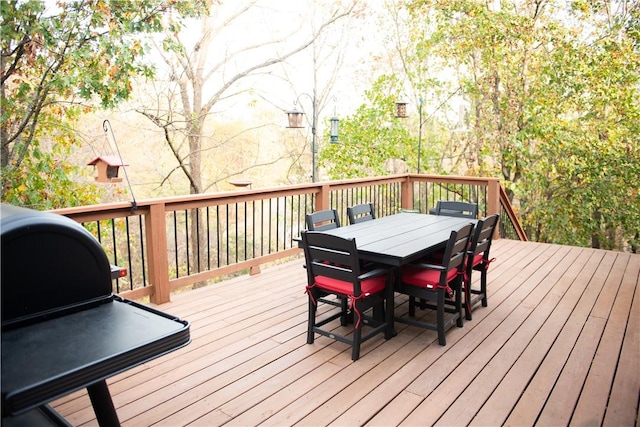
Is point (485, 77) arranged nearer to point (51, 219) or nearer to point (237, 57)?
point (237, 57)

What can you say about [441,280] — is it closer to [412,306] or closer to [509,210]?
[412,306]

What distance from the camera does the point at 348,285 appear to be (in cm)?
296

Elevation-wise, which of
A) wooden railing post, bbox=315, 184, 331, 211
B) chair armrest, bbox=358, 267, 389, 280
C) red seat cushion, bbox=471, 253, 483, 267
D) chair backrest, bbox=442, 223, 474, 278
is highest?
wooden railing post, bbox=315, 184, 331, 211

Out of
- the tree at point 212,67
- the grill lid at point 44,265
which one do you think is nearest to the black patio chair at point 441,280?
the grill lid at point 44,265

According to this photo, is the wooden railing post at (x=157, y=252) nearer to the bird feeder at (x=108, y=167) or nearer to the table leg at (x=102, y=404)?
the bird feeder at (x=108, y=167)

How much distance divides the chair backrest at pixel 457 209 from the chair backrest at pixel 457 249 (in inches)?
50.8

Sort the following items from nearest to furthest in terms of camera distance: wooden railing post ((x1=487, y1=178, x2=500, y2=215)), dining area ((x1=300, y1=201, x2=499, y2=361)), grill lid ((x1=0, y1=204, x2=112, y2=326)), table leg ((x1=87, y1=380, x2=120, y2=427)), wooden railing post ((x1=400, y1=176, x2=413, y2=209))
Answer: grill lid ((x1=0, y1=204, x2=112, y2=326))
table leg ((x1=87, y1=380, x2=120, y2=427))
dining area ((x1=300, y1=201, x2=499, y2=361))
wooden railing post ((x1=487, y1=178, x2=500, y2=215))
wooden railing post ((x1=400, y1=176, x2=413, y2=209))

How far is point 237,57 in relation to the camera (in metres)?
11.0

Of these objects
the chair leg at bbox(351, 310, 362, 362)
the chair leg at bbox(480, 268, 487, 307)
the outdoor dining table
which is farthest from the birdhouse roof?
the chair leg at bbox(480, 268, 487, 307)

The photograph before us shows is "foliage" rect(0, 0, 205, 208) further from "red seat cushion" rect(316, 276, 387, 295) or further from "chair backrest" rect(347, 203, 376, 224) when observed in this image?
"red seat cushion" rect(316, 276, 387, 295)

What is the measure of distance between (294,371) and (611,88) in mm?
7582

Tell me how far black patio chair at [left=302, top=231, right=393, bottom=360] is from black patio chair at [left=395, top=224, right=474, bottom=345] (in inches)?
6.2

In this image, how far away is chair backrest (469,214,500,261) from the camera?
3.49m

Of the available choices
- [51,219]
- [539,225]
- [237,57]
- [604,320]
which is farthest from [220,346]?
[237,57]
